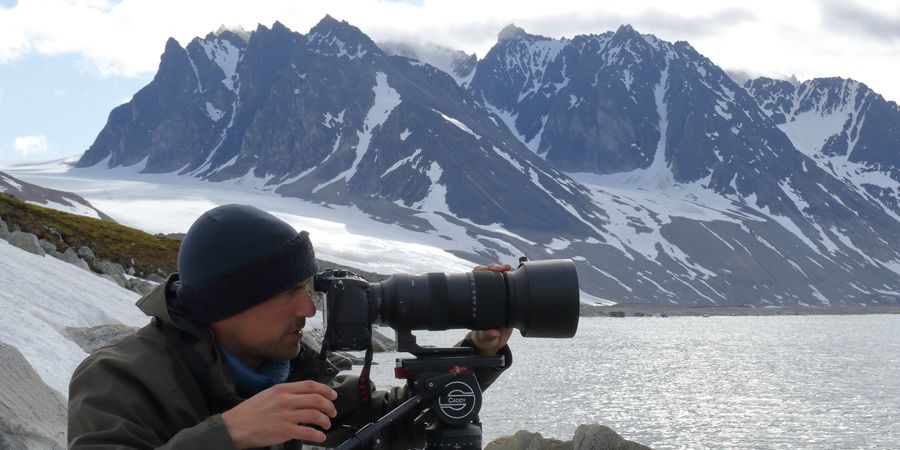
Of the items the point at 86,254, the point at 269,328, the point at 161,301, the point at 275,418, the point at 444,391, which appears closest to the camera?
the point at 275,418

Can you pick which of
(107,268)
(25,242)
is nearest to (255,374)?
(25,242)

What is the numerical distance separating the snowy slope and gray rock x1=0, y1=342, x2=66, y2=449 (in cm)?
250

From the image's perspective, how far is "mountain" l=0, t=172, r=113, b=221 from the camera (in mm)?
134125

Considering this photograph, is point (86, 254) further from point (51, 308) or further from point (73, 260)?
point (51, 308)

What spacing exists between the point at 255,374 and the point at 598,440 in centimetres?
1459

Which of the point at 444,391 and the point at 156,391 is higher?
the point at 156,391

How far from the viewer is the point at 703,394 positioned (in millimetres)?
40781

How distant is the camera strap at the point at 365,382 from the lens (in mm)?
2510

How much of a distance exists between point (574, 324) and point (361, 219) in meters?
188

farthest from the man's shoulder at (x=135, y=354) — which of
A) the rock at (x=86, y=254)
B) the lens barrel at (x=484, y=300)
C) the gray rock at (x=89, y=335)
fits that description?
the rock at (x=86, y=254)

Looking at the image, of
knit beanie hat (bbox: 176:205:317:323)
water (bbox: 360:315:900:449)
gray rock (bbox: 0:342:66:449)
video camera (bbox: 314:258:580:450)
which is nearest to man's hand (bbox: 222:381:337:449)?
knit beanie hat (bbox: 176:205:317:323)

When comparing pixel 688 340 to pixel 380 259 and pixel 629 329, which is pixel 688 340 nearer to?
pixel 629 329

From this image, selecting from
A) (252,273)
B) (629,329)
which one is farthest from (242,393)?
(629,329)

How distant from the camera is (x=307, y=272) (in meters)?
2.33
